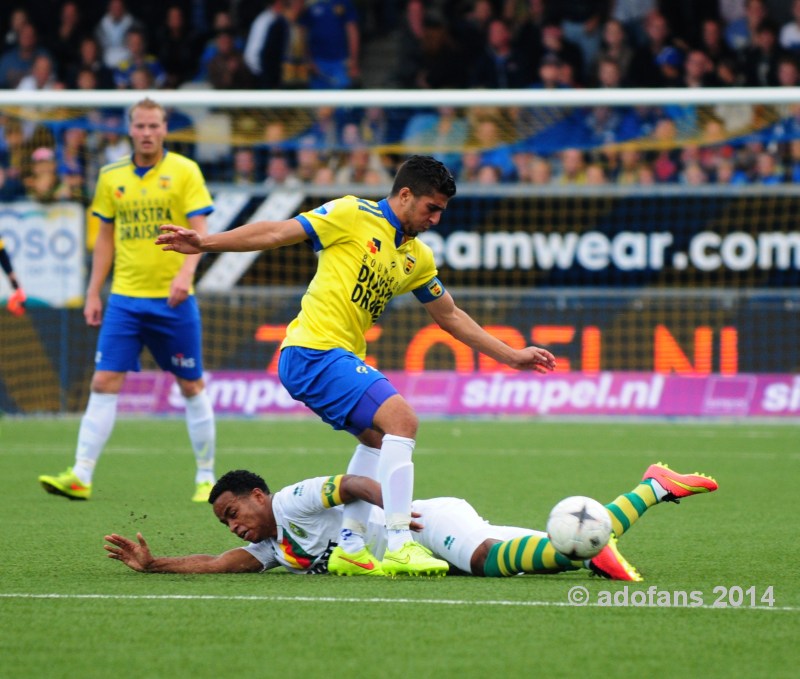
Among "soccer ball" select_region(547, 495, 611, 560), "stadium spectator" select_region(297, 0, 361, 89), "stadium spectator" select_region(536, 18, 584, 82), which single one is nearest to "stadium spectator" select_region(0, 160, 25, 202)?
"stadium spectator" select_region(297, 0, 361, 89)

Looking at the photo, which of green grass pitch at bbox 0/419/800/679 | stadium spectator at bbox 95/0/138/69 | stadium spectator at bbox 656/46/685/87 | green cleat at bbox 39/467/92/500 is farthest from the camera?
stadium spectator at bbox 95/0/138/69

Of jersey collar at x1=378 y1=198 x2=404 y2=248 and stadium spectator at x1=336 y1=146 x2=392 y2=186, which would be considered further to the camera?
stadium spectator at x1=336 y1=146 x2=392 y2=186

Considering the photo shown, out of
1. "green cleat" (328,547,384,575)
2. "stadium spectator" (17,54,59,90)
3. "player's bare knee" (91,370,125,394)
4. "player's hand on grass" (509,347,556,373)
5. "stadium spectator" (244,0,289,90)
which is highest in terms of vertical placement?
"stadium spectator" (244,0,289,90)

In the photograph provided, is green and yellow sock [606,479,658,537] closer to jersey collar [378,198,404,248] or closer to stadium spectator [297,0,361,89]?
jersey collar [378,198,404,248]

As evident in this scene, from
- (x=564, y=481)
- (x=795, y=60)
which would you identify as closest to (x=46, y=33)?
(x=795, y=60)

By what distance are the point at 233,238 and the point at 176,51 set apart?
1447 centimetres

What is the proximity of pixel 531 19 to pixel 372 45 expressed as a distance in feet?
8.50

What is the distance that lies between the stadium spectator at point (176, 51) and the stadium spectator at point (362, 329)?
13.8 m

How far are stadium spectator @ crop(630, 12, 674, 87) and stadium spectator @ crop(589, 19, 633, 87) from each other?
5.1 inches

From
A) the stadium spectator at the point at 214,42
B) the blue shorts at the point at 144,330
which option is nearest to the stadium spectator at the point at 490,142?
the stadium spectator at the point at 214,42

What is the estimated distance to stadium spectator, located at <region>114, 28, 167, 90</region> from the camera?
1939 cm

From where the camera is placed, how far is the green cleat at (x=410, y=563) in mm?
6129

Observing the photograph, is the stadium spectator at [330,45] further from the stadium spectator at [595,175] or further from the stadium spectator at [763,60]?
the stadium spectator at [763,60]

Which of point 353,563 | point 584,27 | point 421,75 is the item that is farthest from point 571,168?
point 353,563
